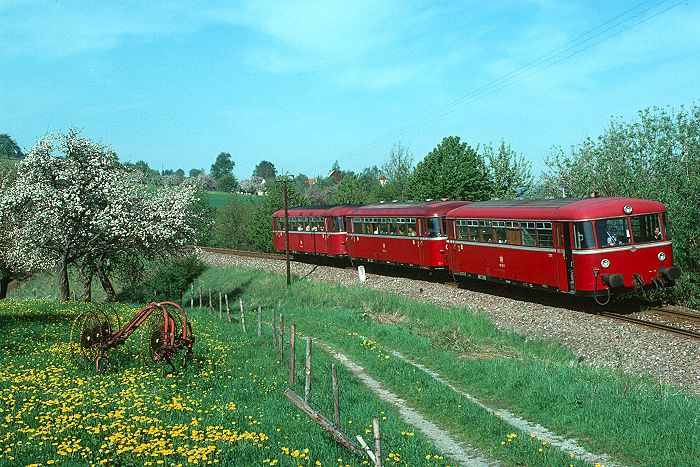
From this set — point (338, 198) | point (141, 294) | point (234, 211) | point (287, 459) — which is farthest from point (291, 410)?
point (338, 198)

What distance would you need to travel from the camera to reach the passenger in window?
836 inches

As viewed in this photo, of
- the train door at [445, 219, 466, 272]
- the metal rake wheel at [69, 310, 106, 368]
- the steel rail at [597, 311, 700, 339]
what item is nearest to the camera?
the metal rake wheel at [69, 310, 106, 368]

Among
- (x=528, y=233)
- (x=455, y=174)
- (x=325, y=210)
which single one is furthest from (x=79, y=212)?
(x=455, y=174)

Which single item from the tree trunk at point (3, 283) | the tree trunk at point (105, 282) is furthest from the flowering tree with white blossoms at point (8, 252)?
the tree trunk at point (105, 282)

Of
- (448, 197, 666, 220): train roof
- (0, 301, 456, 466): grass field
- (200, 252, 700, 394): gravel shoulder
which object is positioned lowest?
(200, 252, 700, 394): gravel shoulder

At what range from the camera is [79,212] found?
3062 cm

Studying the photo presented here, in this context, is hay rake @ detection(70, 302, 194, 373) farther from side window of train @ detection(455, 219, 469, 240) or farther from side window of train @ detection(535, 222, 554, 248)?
side window of train @ detection(455, 219, 469, 240)

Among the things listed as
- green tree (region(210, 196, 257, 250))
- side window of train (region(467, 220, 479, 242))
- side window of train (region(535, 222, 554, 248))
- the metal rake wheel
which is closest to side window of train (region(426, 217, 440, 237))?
side window of train (region(467, 220, 479, 242))

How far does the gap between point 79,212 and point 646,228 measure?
23033 millimetres

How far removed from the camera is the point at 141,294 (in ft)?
150

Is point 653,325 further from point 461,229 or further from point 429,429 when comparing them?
point 461,229

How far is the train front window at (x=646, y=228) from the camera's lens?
71.1 feet

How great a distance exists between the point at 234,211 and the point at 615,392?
207ft

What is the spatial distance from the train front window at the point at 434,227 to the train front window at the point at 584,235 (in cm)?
1028
